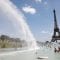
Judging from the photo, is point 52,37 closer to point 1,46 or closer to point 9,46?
point 9,46

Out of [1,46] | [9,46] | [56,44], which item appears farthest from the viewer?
[56,44]

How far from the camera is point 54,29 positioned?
9144cm

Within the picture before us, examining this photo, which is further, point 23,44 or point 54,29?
point 23,44

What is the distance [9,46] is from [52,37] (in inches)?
823

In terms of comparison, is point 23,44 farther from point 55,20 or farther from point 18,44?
point 55,20

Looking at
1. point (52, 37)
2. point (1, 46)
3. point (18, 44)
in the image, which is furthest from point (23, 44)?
point (1, 46)

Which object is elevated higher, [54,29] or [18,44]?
[54,29]

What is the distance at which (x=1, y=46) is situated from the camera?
69.0 m

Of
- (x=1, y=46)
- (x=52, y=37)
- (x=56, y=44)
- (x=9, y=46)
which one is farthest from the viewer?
(x=56, y=44)

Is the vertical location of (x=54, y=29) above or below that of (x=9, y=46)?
above

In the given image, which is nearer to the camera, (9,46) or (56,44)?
(9,46)

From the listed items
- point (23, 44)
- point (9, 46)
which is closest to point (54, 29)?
point (23, 44)

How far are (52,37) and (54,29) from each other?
353 cm

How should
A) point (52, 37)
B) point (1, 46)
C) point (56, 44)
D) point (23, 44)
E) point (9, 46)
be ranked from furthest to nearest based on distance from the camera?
point (56, 44) < point (23, 44) < point (52, 37) < point (9, 46) < point (1, 46)
